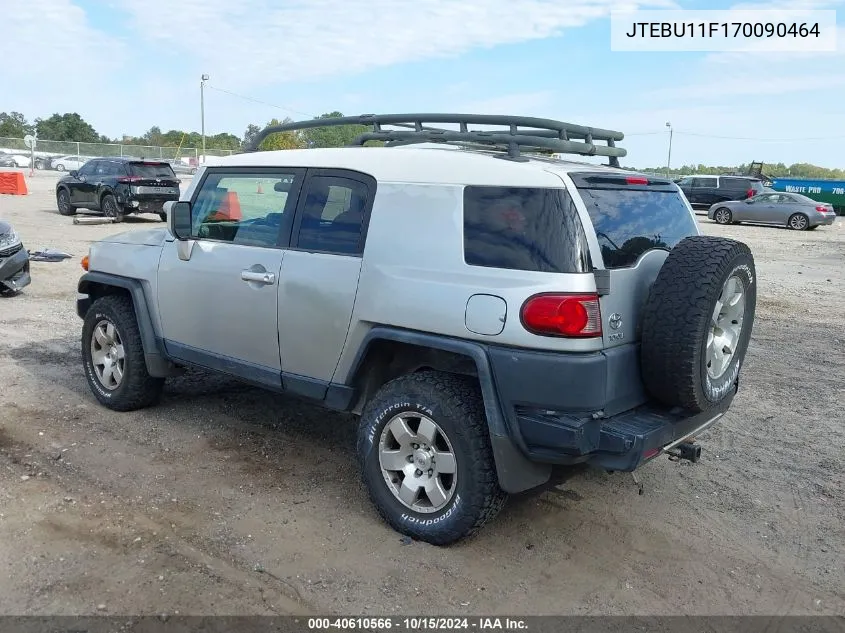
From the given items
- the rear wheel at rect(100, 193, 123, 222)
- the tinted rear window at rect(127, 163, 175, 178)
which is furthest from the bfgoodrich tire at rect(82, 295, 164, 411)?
the tinted rear window at rect(127, 163, 175, 178)

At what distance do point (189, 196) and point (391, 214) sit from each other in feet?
5.84

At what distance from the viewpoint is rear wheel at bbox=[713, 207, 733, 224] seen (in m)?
26.4

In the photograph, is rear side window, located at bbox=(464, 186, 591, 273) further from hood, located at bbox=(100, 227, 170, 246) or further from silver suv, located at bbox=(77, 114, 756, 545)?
hood, located at bbox=(100, 227, 170, 246)

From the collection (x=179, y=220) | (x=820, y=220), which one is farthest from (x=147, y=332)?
(x=820, y=220)

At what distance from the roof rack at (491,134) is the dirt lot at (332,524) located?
73.2 inches

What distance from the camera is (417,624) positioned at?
3066 millimetres

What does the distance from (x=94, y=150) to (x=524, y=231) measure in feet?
177

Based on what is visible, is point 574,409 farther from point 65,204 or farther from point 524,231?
point 65,204

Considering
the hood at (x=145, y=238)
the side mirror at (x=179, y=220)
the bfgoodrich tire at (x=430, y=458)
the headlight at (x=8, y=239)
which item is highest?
the side mirror at (x=179, y=220)

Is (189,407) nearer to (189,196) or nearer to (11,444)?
(11,444)

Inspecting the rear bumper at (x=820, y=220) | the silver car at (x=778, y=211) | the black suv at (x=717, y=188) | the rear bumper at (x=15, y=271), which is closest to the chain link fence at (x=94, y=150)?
the black suv at (x=717, y=188)

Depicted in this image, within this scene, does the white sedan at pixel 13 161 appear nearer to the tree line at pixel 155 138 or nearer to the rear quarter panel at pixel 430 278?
the tree line at pixel 155 138

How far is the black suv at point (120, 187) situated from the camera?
19.2 metres

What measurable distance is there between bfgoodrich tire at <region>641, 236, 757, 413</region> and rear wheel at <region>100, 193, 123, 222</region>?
18378 mm
